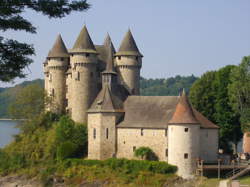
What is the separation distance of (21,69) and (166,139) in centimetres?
3143

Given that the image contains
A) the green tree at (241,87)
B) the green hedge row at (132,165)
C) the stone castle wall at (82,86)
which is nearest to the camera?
the green hedge row at (132,165)

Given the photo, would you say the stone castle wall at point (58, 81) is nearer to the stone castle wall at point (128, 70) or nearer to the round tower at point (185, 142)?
the stone castle wall at point (128, 70)

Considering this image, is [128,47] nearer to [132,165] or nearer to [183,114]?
[183,114]

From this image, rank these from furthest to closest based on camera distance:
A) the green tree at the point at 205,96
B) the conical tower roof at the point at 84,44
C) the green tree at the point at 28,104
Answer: the green tree at the point at 28,104 < the green tree at the point at 205,96 < the conical tower roof at the point at 84,44

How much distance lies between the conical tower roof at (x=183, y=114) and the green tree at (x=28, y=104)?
20508 mm

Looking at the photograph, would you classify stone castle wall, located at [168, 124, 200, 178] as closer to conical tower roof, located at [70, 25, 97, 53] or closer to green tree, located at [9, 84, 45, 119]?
conical tower roof, located at [70, 25, 97, 53]

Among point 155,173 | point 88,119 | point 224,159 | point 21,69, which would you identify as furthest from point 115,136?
point 21,69

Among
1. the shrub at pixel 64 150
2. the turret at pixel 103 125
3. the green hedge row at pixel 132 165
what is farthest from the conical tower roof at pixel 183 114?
the shrub at pixel 64 150

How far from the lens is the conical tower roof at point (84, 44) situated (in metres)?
59.1

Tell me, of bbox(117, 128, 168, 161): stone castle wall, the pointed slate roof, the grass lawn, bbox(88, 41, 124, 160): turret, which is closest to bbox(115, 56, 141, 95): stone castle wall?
the pointed slate roof

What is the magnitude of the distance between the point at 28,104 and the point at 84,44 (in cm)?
1098

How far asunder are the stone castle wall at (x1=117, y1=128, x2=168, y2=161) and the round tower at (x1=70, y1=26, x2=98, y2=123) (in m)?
6.64

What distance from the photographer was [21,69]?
21.7m

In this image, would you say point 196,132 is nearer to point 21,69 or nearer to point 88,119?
point 88,119
